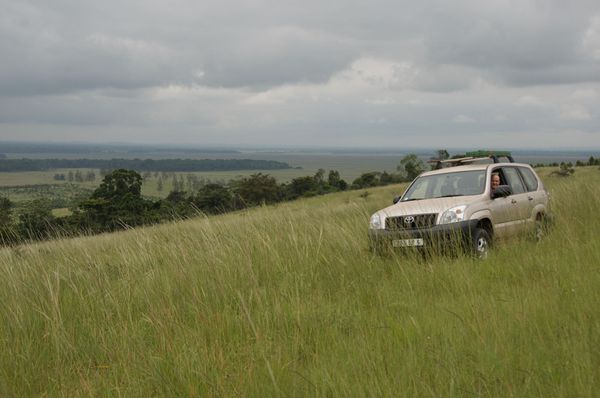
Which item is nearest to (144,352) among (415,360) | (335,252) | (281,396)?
(281,396)

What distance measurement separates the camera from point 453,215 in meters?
8.17

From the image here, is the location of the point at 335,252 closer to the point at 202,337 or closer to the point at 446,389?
the point at 202,337

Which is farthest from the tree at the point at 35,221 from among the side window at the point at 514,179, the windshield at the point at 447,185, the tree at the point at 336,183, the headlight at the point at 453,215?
the tree at the point at 336,183

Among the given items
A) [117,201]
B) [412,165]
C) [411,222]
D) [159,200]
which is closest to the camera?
[411,222]

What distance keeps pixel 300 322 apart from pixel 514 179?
7284 millimetres

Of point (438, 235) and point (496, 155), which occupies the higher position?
point (496, 155)

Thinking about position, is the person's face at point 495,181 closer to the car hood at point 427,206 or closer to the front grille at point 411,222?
the car hood at point 427,206

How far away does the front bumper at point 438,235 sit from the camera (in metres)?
7.80

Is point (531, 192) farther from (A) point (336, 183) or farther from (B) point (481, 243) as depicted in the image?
(A) point (336, 183)

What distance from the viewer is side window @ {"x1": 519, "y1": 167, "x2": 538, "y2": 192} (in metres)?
10.6

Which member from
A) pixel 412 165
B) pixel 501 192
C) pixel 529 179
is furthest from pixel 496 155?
pixel 412 165

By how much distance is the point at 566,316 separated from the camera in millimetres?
4242

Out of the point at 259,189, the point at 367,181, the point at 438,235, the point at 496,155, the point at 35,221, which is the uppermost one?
the point at 496,155

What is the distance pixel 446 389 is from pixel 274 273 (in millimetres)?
3606
